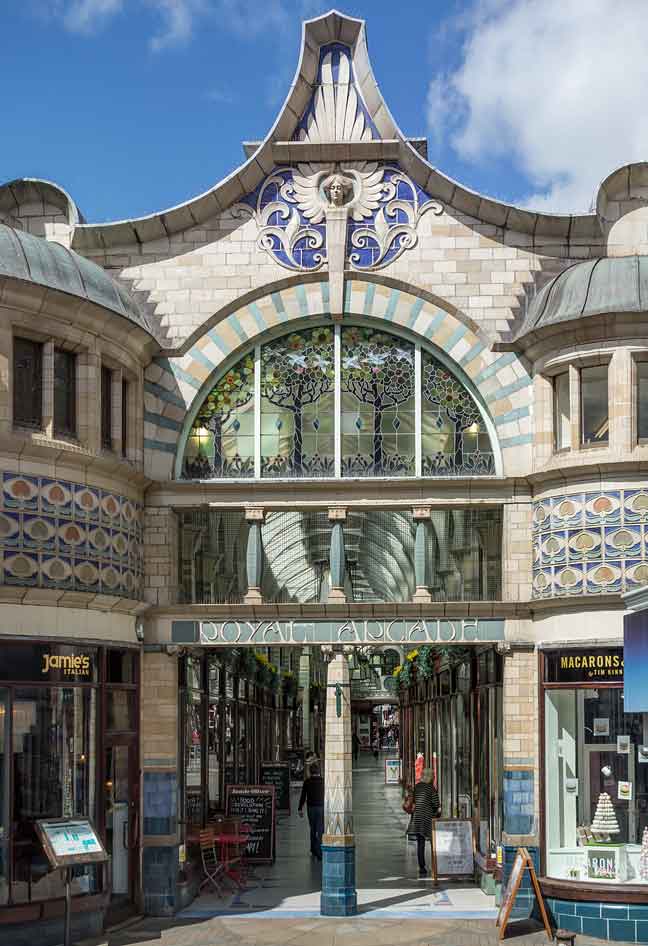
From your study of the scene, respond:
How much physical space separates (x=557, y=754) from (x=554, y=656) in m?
1.42

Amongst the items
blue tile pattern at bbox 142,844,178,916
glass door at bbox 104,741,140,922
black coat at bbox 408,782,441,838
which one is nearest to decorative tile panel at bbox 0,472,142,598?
glass door at bbox 104,741,140,922

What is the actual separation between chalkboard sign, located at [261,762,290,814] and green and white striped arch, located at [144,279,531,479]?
15033 millimetres

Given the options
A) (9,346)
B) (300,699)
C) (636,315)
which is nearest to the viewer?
(9,346)

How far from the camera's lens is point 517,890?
1952 centimetres

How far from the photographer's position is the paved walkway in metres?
19.1

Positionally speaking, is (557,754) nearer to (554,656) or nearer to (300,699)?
(554,656)

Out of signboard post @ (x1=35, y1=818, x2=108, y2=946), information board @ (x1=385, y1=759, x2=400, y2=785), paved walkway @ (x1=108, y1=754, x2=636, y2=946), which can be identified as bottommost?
information board @ (x1=385, y1=759, x2=400, y2=785)

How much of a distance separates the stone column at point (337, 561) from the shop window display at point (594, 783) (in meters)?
3.43

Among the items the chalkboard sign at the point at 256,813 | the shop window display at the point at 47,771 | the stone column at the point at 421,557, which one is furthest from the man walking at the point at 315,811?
the shop window display at the point at 47,771

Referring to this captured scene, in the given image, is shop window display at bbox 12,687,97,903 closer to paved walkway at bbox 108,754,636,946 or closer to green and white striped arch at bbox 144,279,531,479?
paved walkway at bbox 108,754,636,946

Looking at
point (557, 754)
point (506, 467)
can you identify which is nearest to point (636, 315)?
point (506, 467)

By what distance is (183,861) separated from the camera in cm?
2162

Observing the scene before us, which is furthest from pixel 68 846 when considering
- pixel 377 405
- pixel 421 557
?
pixel 377 405

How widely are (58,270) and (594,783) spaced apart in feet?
34.4
